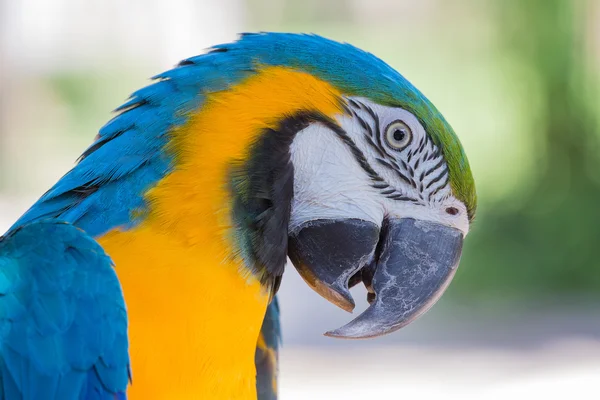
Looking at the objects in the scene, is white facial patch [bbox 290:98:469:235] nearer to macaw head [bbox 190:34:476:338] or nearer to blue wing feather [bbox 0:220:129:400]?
macaw head [bbox 190:34:476:338]

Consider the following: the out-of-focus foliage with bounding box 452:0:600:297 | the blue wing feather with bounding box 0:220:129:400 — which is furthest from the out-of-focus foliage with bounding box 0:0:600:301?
the blue wing feather with bounding box 0:220:129:400

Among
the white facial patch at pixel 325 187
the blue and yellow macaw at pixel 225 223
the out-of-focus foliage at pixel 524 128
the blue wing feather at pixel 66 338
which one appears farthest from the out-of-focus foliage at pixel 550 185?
the blue wing feather at pixel 66 338

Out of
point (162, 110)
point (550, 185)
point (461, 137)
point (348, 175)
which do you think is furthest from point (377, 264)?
point (461, 137)

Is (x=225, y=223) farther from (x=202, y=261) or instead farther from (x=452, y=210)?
(x=452, y=210)

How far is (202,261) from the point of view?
134 cm

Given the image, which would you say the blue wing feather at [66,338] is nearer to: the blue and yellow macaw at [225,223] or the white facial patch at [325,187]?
the blue and yellow macaw at [225,223]

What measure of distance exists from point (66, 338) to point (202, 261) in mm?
263

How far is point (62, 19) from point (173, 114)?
7165 mm

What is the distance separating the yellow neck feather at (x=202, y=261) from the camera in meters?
1.29

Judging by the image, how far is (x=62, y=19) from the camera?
26.2 feet

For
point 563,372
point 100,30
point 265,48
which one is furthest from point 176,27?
point 265,48

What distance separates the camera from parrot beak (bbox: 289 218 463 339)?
57.4 inches

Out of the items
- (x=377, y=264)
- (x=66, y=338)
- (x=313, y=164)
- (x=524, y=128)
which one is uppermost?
(x=524, y=128)

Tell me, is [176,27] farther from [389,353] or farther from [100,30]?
[389,353]
